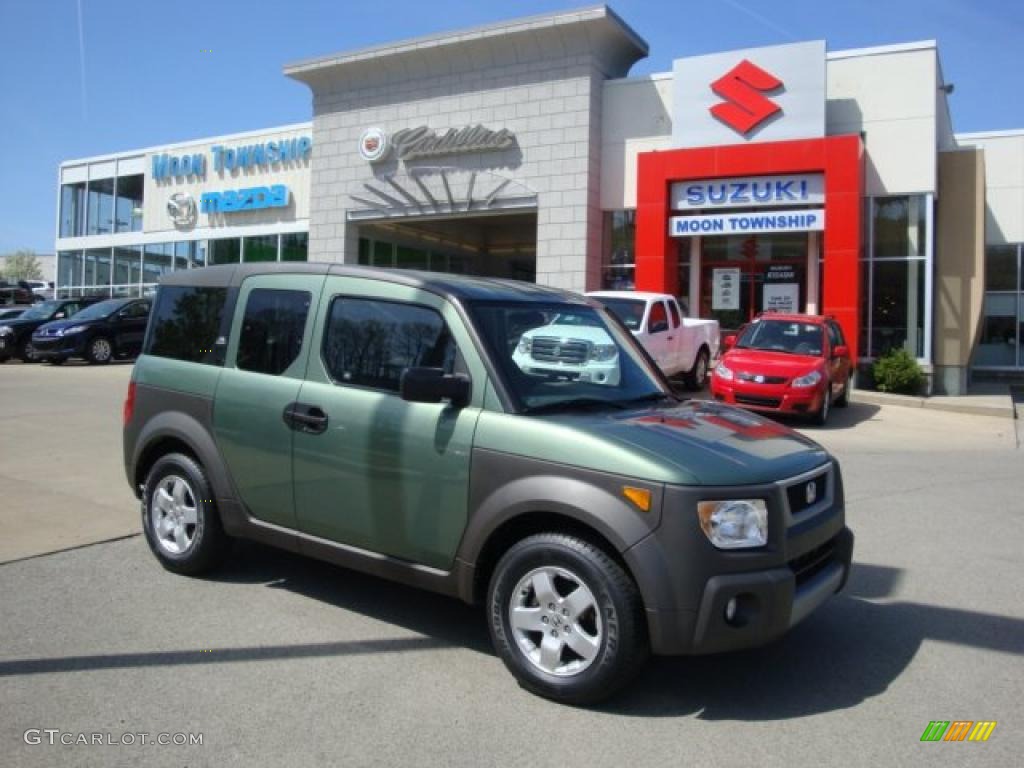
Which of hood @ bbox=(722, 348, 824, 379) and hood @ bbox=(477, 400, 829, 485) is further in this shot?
hood @ bbox=(722, 348, 824, 379)

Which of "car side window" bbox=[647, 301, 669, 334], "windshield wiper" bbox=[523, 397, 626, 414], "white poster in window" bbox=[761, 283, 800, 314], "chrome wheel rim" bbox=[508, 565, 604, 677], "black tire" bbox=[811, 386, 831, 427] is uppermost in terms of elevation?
"white poster in window" bbox=[761, 283, 800, 314]

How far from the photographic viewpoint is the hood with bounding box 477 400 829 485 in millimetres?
3680

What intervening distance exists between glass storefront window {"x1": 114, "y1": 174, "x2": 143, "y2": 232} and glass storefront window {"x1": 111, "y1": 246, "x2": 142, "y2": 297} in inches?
35.2

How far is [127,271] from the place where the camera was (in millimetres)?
36125

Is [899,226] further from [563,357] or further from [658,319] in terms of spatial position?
[563,357]

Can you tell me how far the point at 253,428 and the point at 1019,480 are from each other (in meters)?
8.44

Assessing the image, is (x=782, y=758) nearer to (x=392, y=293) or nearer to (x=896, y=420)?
(x=392, y=293)

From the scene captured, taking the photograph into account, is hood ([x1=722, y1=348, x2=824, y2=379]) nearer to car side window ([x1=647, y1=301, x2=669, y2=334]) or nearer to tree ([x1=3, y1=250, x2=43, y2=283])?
car side window ([x1=647, y1=301, x2=669, y2=334])

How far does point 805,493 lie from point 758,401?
Answer: 9.73 meters

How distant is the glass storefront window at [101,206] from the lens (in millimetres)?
36844

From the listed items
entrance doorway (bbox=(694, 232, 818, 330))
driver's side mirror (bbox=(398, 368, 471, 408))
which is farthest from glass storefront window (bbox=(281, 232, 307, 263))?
driver's side mirror (bbox=(398, 368, 471, 408))

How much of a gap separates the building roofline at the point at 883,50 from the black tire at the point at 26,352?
20.8 metres

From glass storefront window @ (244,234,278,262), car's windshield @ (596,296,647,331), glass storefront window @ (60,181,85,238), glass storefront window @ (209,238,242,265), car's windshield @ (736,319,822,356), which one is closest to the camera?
car's windshield @ (736,319,822,356)

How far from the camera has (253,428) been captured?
4980 millimetres
